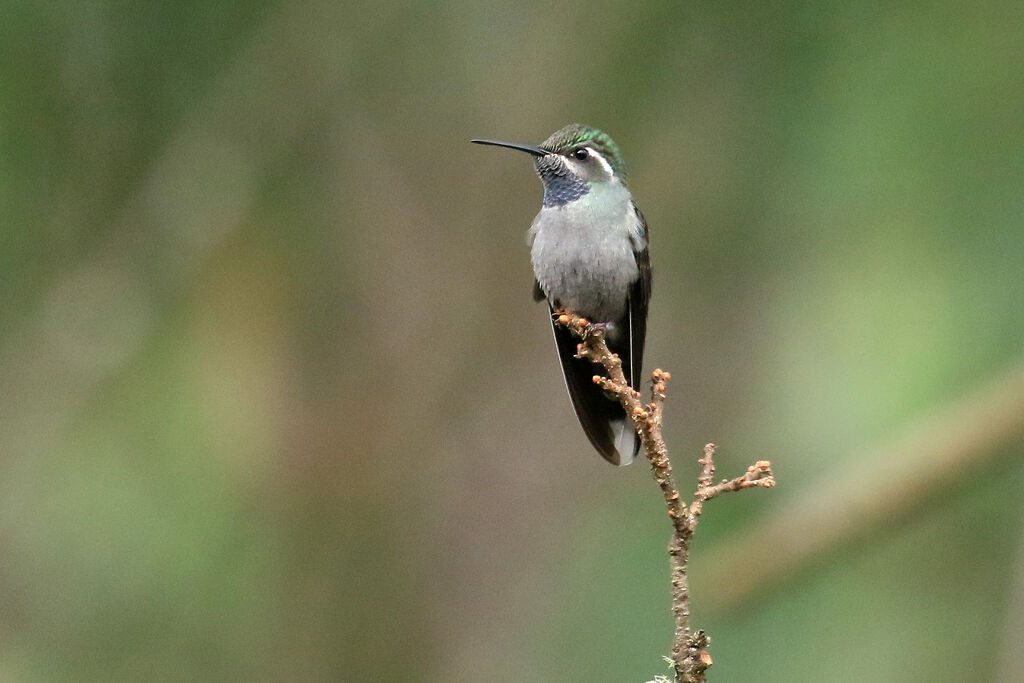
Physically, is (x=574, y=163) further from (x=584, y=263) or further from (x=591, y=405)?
(x=591, y=405)

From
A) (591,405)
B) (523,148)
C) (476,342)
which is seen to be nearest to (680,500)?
(591,405)

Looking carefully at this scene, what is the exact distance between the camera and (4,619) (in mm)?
4500

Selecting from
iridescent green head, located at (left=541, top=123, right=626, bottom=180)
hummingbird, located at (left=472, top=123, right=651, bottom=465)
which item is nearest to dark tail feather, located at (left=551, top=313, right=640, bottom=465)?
hummingbird, located at (left=472, top=123, right=651, bottom=465)

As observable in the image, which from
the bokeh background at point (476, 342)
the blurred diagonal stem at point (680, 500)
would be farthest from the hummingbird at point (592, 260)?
the blurred diagonal stem at point (680, 500)

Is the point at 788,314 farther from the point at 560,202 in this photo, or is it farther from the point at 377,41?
the point at 377,41

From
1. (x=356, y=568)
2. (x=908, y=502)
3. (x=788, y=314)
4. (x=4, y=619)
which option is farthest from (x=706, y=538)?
(x=4, y=619)

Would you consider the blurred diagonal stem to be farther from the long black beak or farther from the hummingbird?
the long black beak

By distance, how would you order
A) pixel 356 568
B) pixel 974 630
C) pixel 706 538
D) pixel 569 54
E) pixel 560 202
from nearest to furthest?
pixel 560 202 < pixel 706 538 < pixel 974 630 < pixel 569 54 < pixel 356 568

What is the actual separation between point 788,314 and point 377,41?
6.50ft

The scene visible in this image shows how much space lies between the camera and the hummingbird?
130 inches

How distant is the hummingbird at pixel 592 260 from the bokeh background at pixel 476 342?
719mm

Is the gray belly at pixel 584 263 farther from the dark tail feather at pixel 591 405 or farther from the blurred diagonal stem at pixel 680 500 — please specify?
the blurred diagonal stem at pixel 680 500

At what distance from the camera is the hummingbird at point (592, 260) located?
10.9 ft

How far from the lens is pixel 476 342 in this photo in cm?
519
